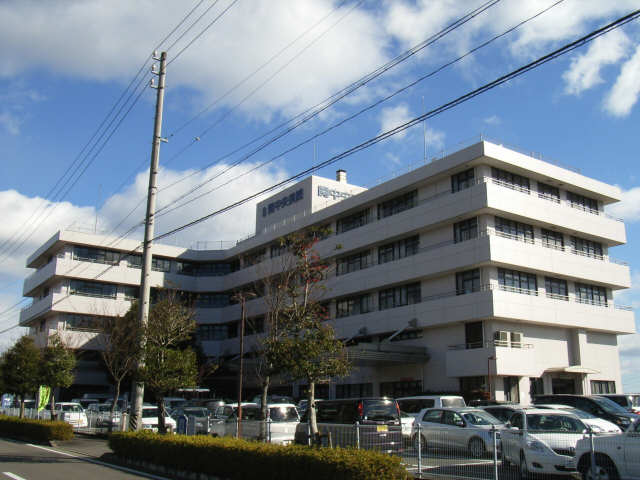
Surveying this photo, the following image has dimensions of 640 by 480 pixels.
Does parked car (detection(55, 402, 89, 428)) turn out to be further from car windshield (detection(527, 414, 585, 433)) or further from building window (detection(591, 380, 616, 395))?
building window (detection(591, 380, 616, 395))

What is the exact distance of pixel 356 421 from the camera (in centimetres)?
1945

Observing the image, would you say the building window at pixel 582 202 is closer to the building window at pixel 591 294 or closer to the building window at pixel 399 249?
the building window at pixel 591 294

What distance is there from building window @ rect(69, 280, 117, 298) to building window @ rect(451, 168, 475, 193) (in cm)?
3373

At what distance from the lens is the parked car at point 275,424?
19703 mm

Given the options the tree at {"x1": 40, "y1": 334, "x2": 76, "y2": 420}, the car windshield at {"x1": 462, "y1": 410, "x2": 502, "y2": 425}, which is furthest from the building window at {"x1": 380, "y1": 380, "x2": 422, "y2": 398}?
the car windshield at {"x1": 462, "y1": 410, "x2": 502, "y2": 425}

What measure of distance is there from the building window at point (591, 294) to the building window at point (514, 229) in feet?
19.7

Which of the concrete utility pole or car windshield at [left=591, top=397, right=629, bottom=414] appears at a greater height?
the concrete utility pole

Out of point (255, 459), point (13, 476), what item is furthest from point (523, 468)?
point (13, 476)

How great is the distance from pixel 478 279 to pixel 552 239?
7502 mm

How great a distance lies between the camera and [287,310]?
29.3 metres

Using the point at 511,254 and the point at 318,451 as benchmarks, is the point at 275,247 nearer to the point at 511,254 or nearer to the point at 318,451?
the point at 511,254

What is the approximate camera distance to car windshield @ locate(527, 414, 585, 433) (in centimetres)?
1453

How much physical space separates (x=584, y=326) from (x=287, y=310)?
22.7 m

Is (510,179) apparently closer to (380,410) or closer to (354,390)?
(354,390)
